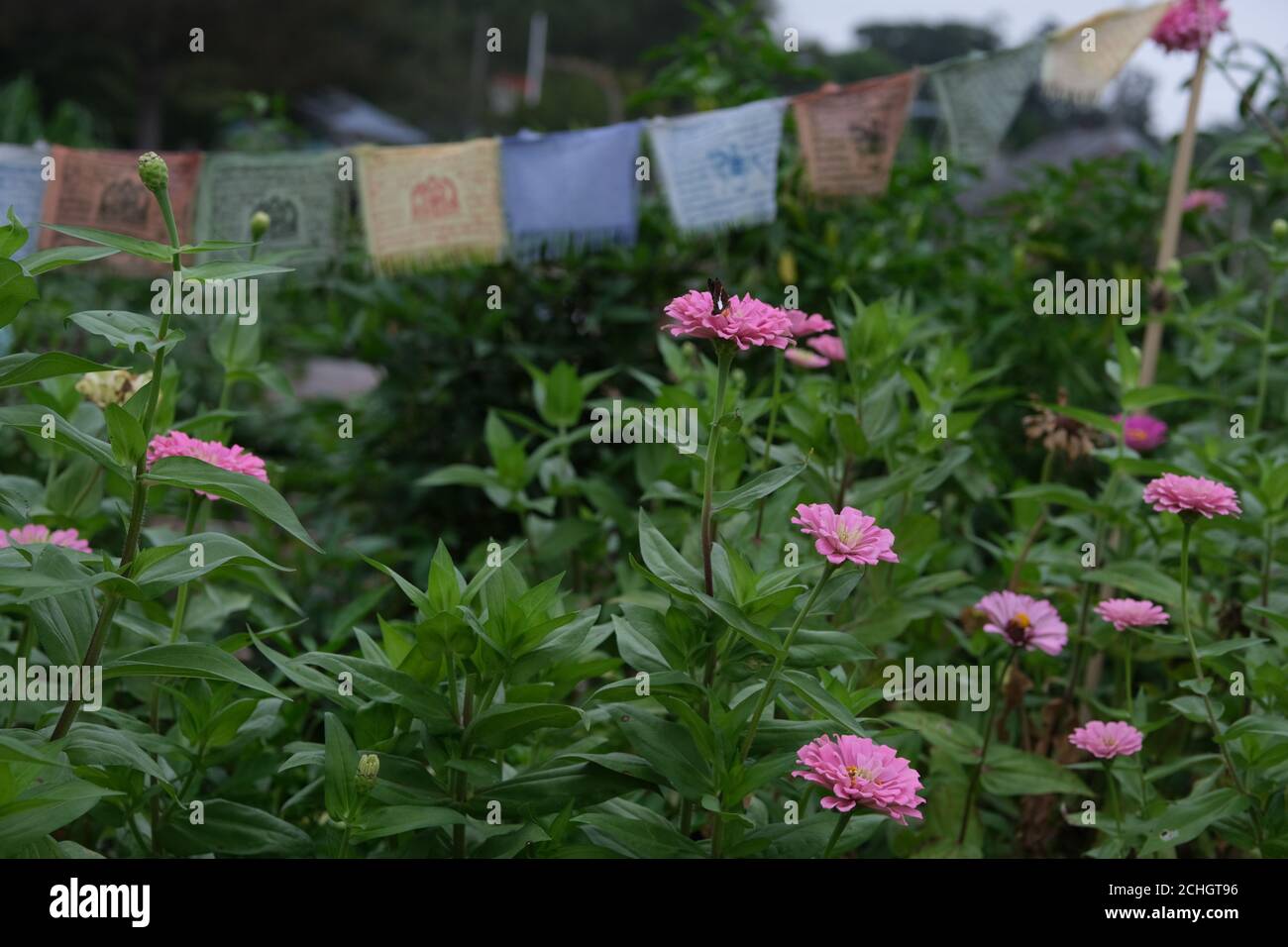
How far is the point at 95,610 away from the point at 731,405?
0.76 metres

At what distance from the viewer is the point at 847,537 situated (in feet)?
4.26

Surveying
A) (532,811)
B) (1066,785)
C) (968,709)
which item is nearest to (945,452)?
(968,709)

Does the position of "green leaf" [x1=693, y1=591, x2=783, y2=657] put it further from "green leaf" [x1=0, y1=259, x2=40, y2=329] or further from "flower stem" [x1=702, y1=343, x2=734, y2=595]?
"green leaf" [x1=0, y1=259, x2=40, y2=329]

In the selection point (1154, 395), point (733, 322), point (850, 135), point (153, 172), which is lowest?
point (1154, 395)

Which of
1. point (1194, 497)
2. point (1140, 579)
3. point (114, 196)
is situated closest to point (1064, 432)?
point (1140, 579)

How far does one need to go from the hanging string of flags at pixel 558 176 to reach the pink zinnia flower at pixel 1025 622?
1831mm

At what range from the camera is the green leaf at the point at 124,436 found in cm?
124

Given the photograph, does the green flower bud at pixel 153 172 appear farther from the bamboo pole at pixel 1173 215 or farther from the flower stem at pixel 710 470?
the bamboo pole at pixel 1173 215

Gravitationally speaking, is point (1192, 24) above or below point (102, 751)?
above

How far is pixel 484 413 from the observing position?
359cm

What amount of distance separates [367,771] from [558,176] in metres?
2.44

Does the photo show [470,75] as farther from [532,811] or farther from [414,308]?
[532,811]

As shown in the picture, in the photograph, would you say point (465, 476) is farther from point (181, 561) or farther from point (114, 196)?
point (114, 196)

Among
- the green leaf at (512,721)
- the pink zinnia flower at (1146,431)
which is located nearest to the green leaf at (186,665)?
the green leaf at (512,721)
